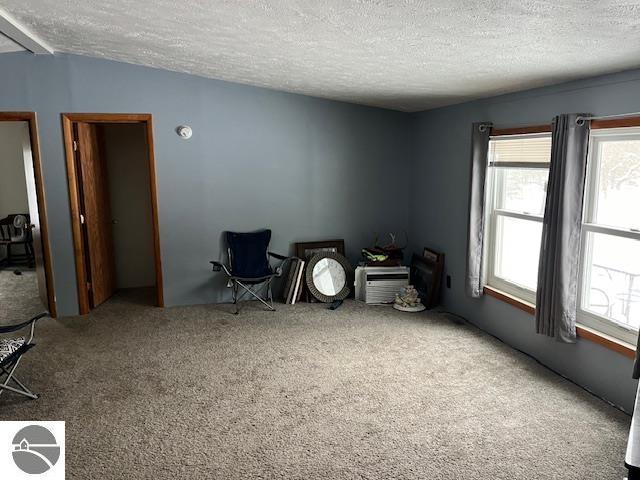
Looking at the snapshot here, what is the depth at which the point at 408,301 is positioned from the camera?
5.47 metres

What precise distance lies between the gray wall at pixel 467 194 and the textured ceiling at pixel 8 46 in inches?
163

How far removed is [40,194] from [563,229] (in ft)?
15.6

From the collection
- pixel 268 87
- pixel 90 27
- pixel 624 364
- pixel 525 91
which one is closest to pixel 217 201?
pixel 268 87

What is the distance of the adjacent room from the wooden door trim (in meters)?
0.02

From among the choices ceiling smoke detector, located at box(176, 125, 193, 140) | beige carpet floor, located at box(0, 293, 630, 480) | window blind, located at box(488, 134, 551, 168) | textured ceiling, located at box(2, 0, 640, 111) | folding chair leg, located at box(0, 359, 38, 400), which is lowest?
beige carpet floor, located at box(0, 293, 630, 480)

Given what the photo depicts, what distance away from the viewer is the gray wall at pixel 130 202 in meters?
6.13

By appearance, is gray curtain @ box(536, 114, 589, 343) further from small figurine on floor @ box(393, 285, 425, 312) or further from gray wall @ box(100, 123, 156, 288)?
gray wall @ box(100, 123, 156, 288)

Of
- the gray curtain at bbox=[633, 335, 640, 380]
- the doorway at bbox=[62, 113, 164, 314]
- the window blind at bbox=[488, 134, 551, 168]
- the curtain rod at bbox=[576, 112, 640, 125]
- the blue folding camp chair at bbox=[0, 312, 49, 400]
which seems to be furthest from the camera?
the doorway at bbox=[62, 113, 164, 314]

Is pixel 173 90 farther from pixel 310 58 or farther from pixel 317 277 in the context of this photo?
pixel 317 277

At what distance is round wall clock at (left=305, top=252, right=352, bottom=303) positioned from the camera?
5.71 metres

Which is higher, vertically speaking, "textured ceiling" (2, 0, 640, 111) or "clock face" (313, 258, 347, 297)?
"textured ceiling" (2, 0, 640, 111)

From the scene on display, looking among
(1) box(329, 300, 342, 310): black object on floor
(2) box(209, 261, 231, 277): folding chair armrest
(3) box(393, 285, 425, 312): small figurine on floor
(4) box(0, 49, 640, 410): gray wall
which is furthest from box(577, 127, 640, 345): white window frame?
A: (2) box(209, 261, 231, 277): folding chair armrest

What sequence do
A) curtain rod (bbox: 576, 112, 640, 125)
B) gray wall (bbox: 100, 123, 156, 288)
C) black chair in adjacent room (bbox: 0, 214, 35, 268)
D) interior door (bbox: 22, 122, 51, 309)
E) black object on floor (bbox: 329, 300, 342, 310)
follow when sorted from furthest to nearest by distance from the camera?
black chair in adjacent room (bbox: 0, 214, 35, 268)
gray wall (bbox: 100, 123, 156, 288)
black object on floor (bbox: 329, 300, 342, 310)
interior door (bbox: 22, 122, 51, 309)
curtain rod (bbox: 576, 112, 640, 125)

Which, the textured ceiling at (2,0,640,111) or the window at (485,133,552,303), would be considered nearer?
the textured ceiling at (2,0,640,111)
